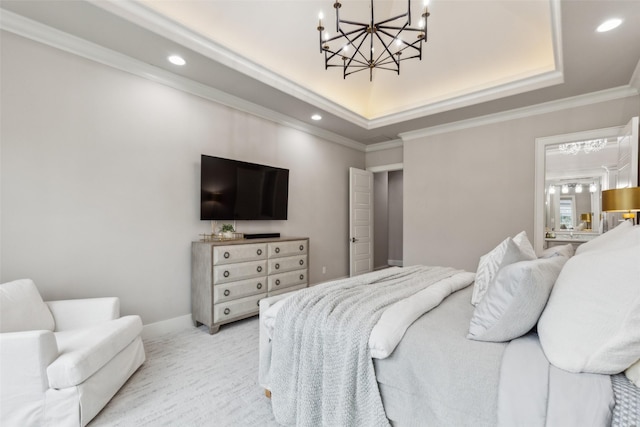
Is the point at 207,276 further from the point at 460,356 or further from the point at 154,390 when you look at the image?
the point at 460,356

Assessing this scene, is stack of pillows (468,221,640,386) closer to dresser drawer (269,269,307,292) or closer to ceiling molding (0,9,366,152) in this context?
dresser drawer (269,269,307,292)

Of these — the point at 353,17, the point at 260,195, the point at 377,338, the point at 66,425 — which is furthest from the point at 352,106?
the point at 66,425

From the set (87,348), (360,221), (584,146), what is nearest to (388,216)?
(360,221)

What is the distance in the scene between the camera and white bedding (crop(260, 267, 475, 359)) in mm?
1338

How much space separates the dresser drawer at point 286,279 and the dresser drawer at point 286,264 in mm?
55

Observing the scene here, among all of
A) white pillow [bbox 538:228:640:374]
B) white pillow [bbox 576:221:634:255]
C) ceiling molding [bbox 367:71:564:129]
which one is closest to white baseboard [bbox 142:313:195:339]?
white pillow [bbox 538:228:640:374]

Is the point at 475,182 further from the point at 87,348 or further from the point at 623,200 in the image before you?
the point at 87,348

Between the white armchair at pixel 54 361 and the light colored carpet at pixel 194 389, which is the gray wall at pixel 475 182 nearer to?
the light colored carpet at pixel 194 389

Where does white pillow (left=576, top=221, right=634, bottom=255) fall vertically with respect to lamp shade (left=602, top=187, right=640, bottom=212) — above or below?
below

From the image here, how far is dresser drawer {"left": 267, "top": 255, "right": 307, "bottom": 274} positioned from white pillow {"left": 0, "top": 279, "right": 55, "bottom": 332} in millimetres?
2004

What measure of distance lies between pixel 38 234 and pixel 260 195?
7.13ft

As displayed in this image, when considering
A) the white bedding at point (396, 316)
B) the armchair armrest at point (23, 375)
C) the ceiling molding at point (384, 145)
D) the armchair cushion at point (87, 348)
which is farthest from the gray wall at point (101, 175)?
the ceiling molding at point (384, 145)

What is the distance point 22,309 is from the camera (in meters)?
1.93

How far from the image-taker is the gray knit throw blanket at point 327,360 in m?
1.37
